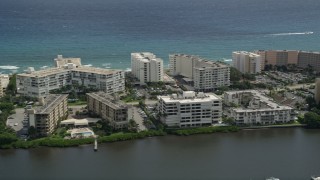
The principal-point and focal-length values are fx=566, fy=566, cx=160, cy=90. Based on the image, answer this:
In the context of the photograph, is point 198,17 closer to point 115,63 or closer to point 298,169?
point 115,63

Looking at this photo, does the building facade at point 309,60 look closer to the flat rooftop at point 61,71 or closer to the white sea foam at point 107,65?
the white sea foam at point 107,65

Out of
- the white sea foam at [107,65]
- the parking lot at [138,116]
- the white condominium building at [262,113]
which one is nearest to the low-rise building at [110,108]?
the parking lot at [138,116]

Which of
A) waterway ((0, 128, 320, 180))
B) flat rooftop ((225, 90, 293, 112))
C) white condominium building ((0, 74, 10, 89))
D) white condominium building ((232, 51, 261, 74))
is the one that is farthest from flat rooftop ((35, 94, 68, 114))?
white condominium building ((232, 51, 261, 74))

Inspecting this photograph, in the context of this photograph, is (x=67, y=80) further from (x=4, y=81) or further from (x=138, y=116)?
(x=138, y=116)

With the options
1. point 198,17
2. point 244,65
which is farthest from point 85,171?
point 198,17

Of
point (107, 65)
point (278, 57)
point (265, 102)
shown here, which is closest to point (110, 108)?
point (265, 102)

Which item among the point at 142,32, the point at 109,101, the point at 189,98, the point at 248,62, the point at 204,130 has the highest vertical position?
the point at 142,32

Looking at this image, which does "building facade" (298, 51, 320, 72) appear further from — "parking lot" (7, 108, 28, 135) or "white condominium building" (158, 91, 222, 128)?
"parking lot" (7, 108, 28, 135)
